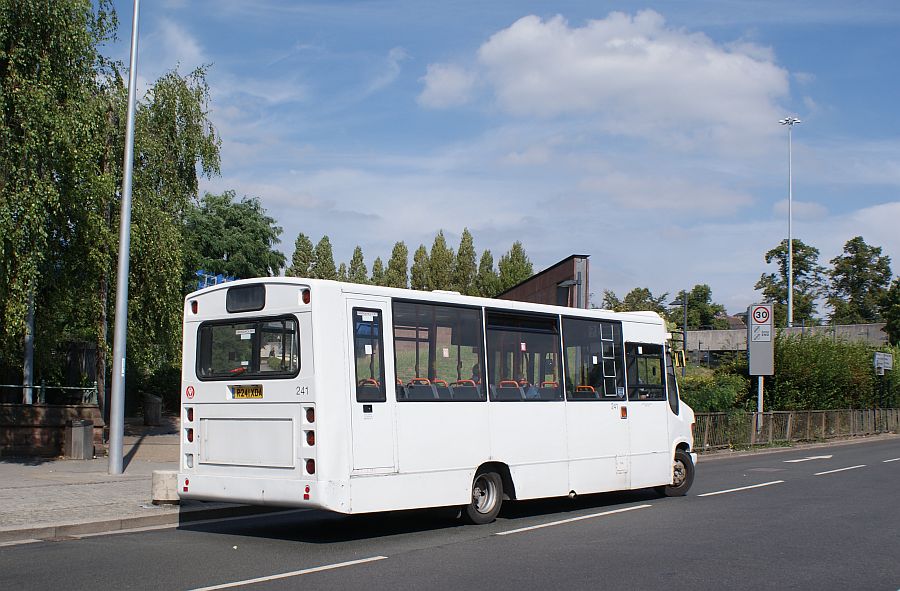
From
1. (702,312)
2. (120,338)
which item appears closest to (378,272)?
(702,312)

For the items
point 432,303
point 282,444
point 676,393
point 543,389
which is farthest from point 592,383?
point 282,444

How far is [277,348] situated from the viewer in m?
10.8

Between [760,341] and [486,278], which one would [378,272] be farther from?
[760,341]

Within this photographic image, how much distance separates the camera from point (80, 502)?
44.8ft

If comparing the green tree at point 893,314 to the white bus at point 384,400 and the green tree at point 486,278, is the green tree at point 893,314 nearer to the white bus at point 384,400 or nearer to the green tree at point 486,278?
the green tree at point 486,278

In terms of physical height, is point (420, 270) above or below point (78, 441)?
above

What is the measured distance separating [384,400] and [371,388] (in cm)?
23

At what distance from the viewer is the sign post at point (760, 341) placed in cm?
3422

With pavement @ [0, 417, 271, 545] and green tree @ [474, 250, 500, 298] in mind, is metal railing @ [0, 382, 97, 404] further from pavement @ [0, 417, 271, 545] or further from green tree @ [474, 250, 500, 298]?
green tree @ [474, 250, 500, 298]

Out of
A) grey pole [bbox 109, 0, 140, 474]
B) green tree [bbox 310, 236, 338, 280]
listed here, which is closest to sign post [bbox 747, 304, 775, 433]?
grey pole [bbox 109, 0, 140, 474]

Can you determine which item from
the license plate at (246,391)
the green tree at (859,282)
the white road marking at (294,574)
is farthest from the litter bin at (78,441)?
the green tree at (859,282)

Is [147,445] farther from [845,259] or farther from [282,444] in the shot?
[845,259]

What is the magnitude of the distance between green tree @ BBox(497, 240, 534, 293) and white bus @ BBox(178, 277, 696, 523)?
71.4 metres

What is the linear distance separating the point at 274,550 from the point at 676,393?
8008 mm
